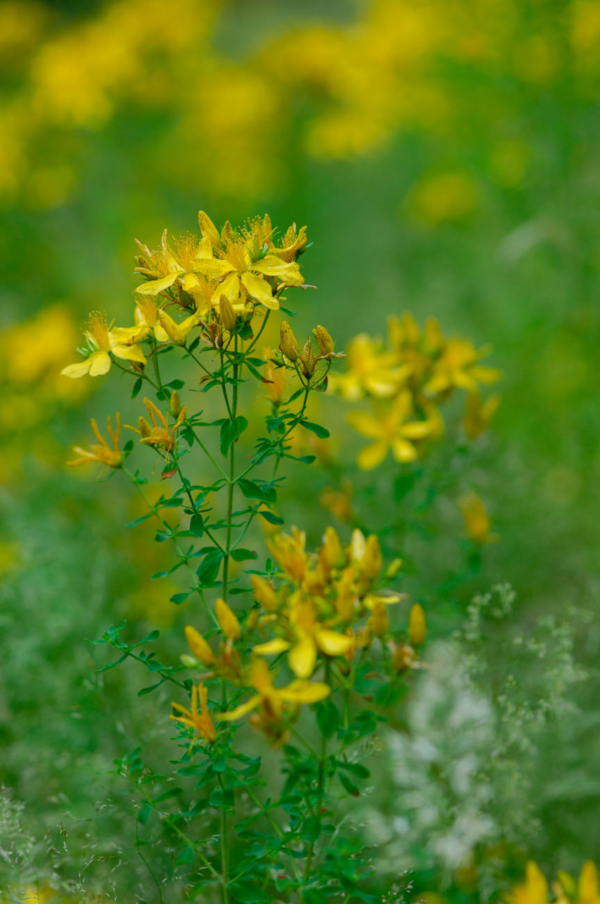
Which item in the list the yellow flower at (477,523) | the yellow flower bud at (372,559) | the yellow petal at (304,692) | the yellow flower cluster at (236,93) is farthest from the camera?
the yellow flower cluster at (236,93)

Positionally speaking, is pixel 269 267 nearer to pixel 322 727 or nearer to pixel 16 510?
pixel 322 727

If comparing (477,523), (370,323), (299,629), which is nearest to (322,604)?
(299,629)

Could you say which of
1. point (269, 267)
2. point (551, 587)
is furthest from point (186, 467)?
point (269, 267)

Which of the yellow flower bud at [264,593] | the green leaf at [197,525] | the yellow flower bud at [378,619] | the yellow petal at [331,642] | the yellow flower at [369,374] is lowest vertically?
the yellow petal at [331,642]

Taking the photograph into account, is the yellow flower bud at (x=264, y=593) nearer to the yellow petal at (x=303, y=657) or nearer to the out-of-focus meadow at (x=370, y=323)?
the yellow petal at (x=303, y=657)

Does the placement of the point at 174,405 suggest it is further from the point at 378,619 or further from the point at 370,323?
the point at 370,323

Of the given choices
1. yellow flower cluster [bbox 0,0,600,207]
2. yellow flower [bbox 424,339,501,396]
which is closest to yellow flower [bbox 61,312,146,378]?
yellow flower [bbox 424,339,501,396]

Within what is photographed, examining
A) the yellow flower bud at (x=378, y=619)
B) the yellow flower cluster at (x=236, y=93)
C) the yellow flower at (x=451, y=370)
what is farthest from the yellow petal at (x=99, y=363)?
the yellow flower cluster at (x=236, y=93)
